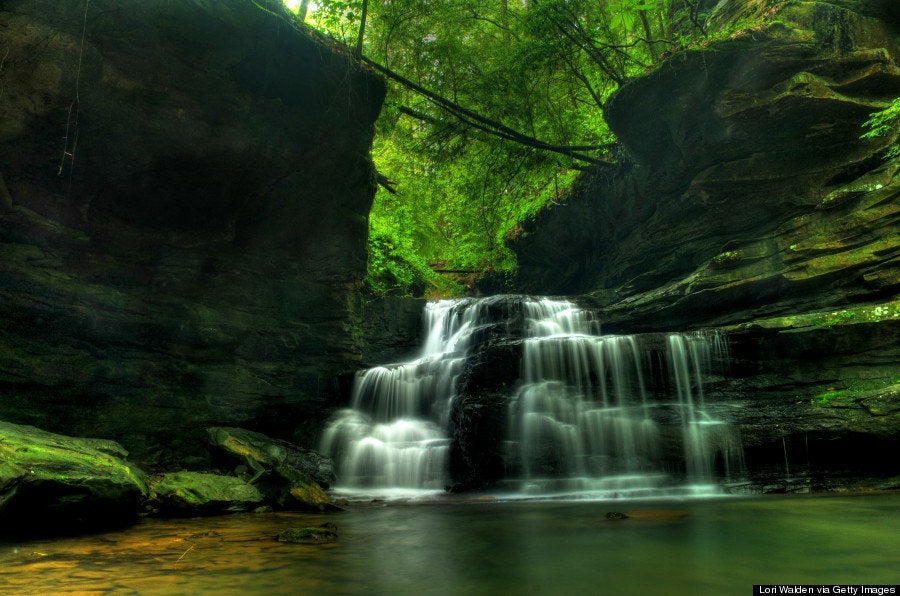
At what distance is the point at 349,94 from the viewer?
9375mm

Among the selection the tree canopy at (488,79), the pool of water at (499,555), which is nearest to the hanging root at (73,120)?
the tree canopy at (488,79)

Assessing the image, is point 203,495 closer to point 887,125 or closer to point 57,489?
point 57,489

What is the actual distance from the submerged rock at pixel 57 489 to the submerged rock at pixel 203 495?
374 mm

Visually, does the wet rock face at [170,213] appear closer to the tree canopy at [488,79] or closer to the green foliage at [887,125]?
the tree canopy at [488,79]

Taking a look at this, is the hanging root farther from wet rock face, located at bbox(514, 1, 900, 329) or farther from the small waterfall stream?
wet rock face, located at bbox(514, 1, 900, 329)

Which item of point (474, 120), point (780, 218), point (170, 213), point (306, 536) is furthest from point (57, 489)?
point (780, 218)

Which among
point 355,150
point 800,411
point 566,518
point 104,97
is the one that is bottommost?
point 566,518

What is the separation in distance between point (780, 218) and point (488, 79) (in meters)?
7.19

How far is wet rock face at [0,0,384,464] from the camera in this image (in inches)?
285

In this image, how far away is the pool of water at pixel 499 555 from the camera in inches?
109

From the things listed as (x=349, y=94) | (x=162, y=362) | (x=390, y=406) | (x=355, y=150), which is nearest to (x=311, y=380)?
(x=390, y=406)

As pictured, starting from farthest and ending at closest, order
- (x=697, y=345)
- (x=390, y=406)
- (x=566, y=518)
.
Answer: (x=390, y=406), (x=697, y=345), (x=566, y=518)

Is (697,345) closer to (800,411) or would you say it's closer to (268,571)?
(800,411)

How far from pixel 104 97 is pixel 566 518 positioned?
9.04 m
